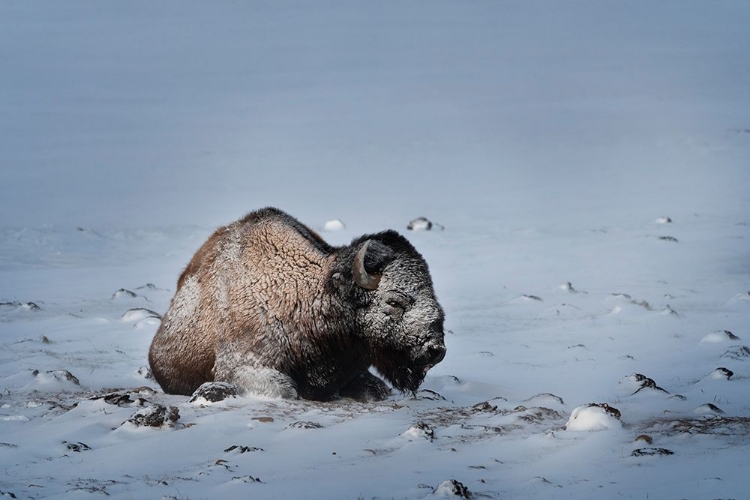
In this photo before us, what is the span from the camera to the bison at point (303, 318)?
7043 mm

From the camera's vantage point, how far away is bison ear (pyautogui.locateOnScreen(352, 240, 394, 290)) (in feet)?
23.2

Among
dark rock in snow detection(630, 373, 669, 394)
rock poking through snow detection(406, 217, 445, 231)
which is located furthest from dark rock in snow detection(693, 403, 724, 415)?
rock poking through snow detection(406, 217, 445, 231)

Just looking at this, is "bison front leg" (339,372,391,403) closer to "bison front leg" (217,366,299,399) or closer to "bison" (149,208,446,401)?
"bison" (149,208,446,401)

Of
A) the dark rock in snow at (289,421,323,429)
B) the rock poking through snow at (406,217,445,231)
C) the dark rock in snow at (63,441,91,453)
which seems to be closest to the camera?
the dark rock in snow at (63,441,91,453)

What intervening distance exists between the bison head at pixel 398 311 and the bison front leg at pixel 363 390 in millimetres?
501

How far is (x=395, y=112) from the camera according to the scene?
34.4 meters

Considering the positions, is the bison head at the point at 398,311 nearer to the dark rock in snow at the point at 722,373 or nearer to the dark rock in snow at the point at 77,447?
the dark rock in snow at the point at 722,373

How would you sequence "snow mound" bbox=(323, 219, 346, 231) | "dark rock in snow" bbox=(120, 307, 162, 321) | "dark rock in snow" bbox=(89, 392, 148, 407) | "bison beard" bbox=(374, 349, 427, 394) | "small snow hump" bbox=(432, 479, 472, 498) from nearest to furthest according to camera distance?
"small snow hump" bbox=(432, 479, 472, 498)
"dark rock in snow" bbox=(89, 392, 148, 407)
"bison beard" bbox=(374, 349, 427, 394)
"dark rock in snow" bbox=(120, 307, 162, 321)
"snow mound" bbox=(323, 219, 346, 231)

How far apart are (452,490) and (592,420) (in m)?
1.44

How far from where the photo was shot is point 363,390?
768cm

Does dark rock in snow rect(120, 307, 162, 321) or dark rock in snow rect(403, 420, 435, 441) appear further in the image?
dark rock in snow rect(120, 307, 162, 321)

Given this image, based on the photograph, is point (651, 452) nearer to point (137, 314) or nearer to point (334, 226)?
point (137, 314)

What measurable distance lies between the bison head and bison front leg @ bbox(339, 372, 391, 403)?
1.64 feet

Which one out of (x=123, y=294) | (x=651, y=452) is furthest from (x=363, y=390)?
(x=123, y=294)
